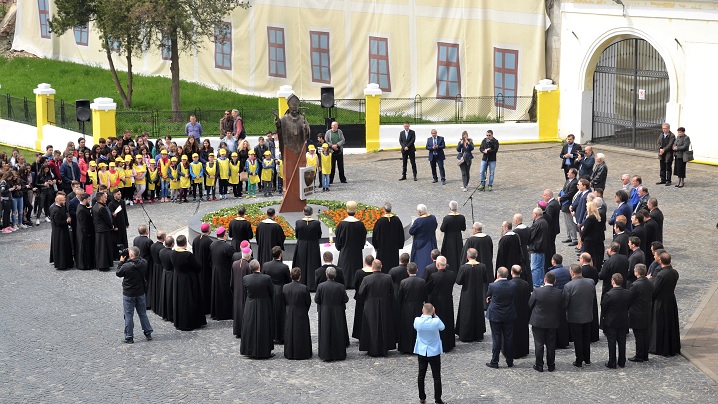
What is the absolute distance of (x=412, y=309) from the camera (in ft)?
53.3

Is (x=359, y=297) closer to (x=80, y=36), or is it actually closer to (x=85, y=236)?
(x=85, y=236)

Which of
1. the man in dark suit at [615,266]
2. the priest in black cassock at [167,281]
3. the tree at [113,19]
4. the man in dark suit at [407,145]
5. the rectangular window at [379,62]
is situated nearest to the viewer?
the man in dark suit at [615,266]

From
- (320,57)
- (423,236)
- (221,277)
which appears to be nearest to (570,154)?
(423,236)

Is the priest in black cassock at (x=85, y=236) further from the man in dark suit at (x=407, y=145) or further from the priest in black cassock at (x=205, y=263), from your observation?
the man in dark suit at (x=407, y=145)

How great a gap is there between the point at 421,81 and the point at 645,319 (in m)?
22.0

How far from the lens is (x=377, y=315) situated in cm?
1620

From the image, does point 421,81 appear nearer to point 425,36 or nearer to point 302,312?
point 425,36

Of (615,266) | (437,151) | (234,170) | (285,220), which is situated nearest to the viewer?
(615,266)

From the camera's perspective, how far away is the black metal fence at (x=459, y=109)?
114 ft

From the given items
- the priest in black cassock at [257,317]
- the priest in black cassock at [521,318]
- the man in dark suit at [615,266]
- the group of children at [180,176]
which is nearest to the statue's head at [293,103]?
the group of children at [180,176]

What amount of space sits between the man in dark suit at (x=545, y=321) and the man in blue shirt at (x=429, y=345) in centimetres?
174

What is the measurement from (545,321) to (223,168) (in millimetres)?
12588

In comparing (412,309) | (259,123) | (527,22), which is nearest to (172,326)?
(412,309)

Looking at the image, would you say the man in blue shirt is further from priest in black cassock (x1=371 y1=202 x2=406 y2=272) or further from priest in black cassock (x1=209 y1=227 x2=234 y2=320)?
priest in black cassock (x1=371 y1=202 x2=406 y2=272)
